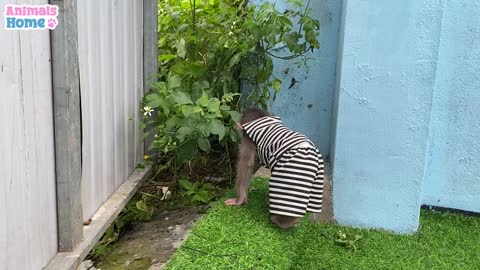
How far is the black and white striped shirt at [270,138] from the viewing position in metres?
3.40

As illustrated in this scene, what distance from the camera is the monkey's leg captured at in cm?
343

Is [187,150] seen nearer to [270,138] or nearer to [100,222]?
[270,138]

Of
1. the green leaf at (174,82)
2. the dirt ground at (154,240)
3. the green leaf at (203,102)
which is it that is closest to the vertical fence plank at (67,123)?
the dirt ground at (154,240)

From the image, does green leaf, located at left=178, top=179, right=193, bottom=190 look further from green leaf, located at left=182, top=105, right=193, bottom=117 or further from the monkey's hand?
green leaf, located at left=182, top=105, right=193, bottom=117

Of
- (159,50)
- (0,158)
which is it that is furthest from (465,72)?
(0,158)

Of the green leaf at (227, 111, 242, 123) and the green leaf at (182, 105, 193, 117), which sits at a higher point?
the green leaf at (182, 105, 193, 117)

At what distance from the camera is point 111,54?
339 cm

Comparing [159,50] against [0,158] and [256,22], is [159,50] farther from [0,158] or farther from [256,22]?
[0,158]

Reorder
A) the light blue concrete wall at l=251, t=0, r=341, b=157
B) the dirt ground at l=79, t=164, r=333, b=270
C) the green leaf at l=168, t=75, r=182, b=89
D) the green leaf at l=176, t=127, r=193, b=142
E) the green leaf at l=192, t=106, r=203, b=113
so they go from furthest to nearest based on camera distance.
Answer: the light blue concrete wall at l=251, t=0, r=341, b=157 < the green leaf at l=168, t=75, r=182, b=89 < the green leaf at l=176, t=127, r=193, b=142 < the green leaf at l=192, t=106, r=203, b=113 < the dirt ground at l=79, t=164, r=333, b=270

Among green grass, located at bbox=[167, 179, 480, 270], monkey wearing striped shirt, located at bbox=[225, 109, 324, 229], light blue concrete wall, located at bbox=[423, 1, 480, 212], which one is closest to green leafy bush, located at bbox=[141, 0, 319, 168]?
monkey wearing striped shirt, located at bbox=[225, 109, 324, 229]

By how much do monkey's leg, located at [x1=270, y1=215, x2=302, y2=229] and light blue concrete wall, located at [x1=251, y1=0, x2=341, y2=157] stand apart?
138cm

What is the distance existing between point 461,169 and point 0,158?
3.21 meters

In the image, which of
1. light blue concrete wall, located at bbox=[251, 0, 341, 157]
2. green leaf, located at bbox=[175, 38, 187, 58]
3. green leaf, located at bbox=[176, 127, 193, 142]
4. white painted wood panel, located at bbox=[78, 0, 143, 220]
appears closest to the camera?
white painted wood panel, located at bbox=[78, 0, 143, 220]

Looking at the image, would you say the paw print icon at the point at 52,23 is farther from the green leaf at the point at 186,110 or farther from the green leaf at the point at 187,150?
the green leaf at the point at 187,150
